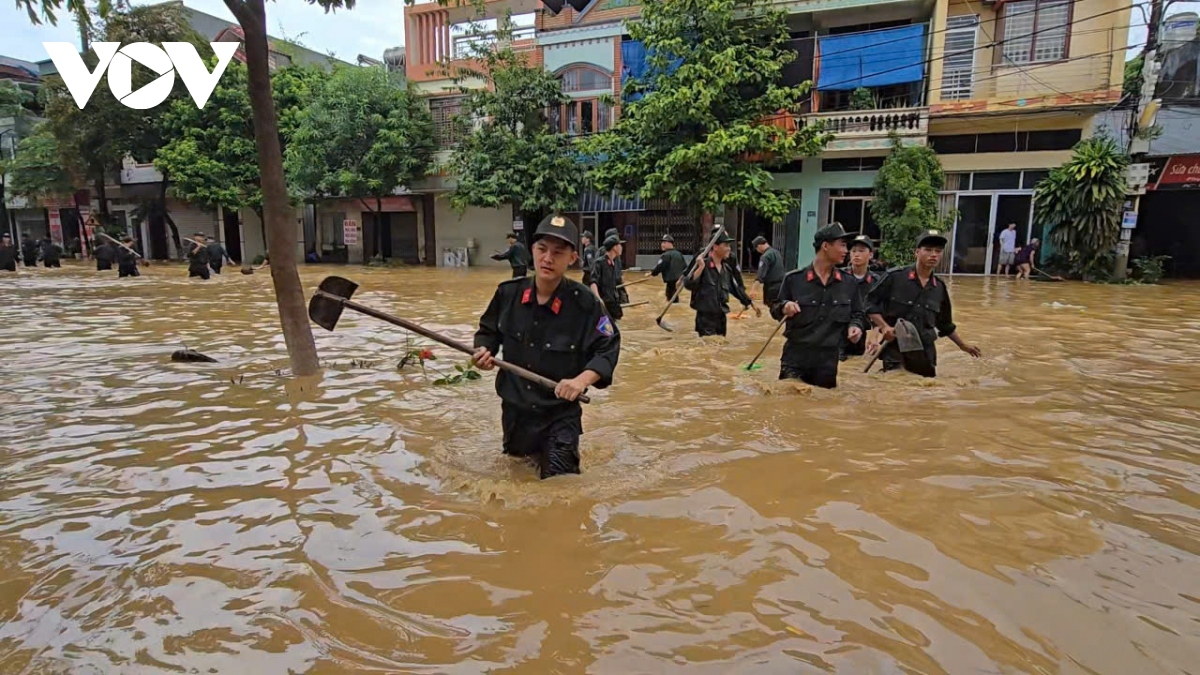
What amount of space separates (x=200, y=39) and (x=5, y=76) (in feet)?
56.1

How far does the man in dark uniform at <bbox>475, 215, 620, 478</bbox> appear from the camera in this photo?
3836mm

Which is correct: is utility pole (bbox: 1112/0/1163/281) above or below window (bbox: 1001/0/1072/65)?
below

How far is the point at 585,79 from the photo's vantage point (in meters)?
23.3

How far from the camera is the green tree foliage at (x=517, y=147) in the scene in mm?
22594

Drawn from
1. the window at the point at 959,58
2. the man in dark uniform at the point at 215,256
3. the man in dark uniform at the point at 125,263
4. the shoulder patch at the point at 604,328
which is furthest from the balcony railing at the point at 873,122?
the man in dark uniform at the point at 125,263

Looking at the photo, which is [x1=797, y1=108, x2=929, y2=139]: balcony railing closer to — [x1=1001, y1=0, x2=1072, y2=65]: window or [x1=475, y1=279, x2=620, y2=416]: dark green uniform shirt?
[x1=1001, y1=0, x2=1072, y2=65]: window

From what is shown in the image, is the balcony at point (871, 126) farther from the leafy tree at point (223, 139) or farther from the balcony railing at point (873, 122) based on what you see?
the leafy tree at point (223, 139)

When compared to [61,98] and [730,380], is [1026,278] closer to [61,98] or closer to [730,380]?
[730,380]

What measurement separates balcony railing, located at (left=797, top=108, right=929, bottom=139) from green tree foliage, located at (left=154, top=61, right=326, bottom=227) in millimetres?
17911

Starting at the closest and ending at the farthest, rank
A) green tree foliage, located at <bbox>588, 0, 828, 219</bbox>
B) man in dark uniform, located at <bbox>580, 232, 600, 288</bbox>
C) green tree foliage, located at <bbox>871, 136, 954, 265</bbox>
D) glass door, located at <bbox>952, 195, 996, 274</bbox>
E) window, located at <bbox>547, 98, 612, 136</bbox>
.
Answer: man in dark uniform, located at <bbox>580, 232, 600, 288</bbox>, green tree foliage, located at <bbox>871, 136, 954, 265</bbox>, green tree foliage, located at <bbox>588, 0, 828, 219</bbox>, glass door, located at <bbox>952, 195, 996, 274</bbox>, window, located at <bbox>547, 98, 612, 136</bbox>

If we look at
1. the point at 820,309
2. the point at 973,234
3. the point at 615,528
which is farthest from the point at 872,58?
the point at 615,528

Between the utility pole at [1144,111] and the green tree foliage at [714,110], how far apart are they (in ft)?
22.8

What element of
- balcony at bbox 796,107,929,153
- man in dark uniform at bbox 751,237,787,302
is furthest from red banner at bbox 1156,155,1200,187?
man in dark uniform at bbox 751,237,787,302

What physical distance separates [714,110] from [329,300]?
16.2m
